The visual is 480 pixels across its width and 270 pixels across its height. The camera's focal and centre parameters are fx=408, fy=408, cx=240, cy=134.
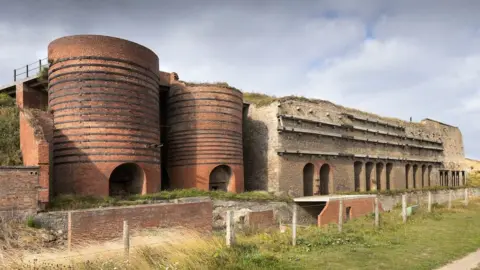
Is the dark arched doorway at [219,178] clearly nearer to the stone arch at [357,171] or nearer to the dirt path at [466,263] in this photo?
the stone arch at [357,171]

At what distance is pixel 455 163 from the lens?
46219 mm

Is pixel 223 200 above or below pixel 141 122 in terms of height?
below

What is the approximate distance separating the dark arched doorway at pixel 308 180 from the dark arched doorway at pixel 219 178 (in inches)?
275

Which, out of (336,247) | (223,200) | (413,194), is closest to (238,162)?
(223,200)

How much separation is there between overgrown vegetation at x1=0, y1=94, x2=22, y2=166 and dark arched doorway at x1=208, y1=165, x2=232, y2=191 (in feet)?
31.0

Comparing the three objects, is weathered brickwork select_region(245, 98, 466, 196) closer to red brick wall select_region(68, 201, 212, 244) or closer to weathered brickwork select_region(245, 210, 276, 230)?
weathered brickwork select_region(245, 210, 276, 230)

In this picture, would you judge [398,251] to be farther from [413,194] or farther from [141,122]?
[413,194]

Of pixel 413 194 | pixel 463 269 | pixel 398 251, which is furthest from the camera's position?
pixel 413 194

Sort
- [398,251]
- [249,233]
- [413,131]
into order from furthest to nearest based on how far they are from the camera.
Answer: [413,131] < [249,233] < [398,251]

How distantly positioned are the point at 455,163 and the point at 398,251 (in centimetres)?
4073

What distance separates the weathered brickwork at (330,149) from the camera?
80.4 ft

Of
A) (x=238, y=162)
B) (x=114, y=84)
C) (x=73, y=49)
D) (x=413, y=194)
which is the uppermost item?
(x=73, y=49)

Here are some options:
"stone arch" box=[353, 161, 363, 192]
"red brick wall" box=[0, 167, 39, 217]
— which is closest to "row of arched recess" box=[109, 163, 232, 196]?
"red brick wall" box=[0, 167, 39, 217]

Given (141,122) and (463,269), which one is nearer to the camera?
(463,269)
